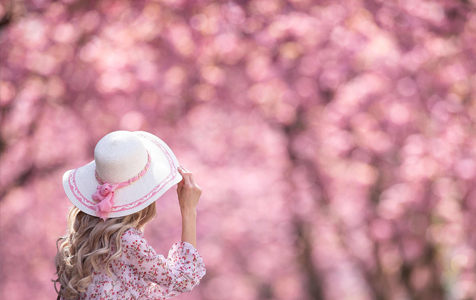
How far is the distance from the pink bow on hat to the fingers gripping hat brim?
27 mm

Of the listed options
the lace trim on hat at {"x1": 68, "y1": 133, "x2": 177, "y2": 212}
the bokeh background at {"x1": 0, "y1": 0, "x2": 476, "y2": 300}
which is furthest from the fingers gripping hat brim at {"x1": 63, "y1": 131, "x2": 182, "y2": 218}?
the bokeh background at {"x1": 0, "y1": 0, "x2": 476, "y2": 300}

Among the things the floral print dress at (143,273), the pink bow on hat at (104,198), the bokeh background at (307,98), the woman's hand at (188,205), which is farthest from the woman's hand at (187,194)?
the bokeh background at (307,98)

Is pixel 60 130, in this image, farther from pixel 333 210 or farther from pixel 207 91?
pixel 333 210

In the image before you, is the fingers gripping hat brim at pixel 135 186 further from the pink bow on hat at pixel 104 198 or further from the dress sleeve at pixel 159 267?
the dress sleeve at pixel 159 267

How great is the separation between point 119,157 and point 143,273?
507 millimetres

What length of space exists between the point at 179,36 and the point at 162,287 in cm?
363

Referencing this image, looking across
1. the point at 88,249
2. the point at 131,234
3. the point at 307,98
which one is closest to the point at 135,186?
the point at 131,234

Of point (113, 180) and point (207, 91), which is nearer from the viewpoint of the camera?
point (113, 180)

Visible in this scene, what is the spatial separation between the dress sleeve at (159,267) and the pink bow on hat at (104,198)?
0.45ft

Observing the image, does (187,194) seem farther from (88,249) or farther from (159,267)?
(88,249)

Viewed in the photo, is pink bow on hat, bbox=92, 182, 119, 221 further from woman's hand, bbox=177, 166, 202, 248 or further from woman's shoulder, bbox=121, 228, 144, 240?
woman's hand, bbox=177, 166, 202, 248

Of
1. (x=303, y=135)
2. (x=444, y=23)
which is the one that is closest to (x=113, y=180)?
(x=444, y=23)

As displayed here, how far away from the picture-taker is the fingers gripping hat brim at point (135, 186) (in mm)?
2291

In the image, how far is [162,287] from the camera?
2.39 meters
